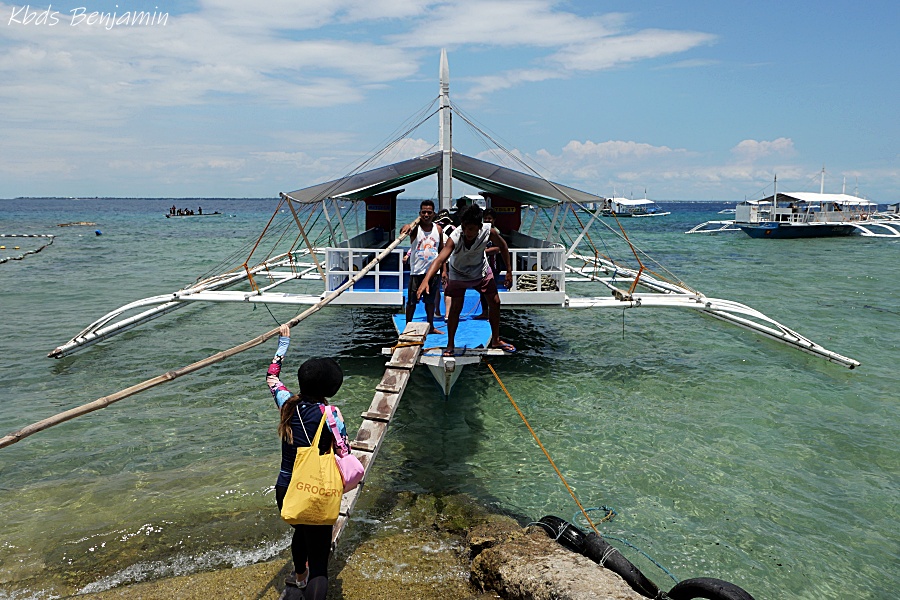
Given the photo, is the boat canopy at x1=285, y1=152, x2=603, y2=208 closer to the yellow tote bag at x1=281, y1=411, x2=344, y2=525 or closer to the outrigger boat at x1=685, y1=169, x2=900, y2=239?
the yellow tote bag at x1=281, y1=411, x2=344, y2=525

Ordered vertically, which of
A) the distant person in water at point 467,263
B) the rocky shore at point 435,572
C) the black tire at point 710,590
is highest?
the distant person in water at point 467,263

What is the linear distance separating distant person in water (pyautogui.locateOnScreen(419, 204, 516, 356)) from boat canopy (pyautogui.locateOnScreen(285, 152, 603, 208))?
4.00 meters

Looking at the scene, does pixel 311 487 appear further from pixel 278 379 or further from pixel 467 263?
pixel 467 263

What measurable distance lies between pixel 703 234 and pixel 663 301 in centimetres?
5545

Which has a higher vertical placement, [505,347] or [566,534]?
[505,347]

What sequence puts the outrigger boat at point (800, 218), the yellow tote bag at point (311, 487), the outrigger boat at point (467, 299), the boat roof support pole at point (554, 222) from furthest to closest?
the outrigger boat at point (800, 218) < the boat roof support pole at point (554, 222) < the outrigger boat at point (467, 299) < the yellow tote bag at point (311, 487)

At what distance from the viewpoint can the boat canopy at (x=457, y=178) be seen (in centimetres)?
1138

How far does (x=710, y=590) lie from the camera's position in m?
4.17

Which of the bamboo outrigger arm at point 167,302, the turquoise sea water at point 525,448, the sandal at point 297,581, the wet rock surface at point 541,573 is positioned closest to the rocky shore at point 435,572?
the wet rock surface at point 541,573

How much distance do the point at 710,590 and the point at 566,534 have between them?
1.25 meters

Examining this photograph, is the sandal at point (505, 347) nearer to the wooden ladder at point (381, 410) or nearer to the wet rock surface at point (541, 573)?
the wooden ladder at point (381, 410)

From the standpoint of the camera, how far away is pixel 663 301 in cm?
1070

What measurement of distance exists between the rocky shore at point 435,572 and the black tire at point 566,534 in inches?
3.8

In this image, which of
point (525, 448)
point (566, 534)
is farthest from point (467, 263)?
point (566, 534)
